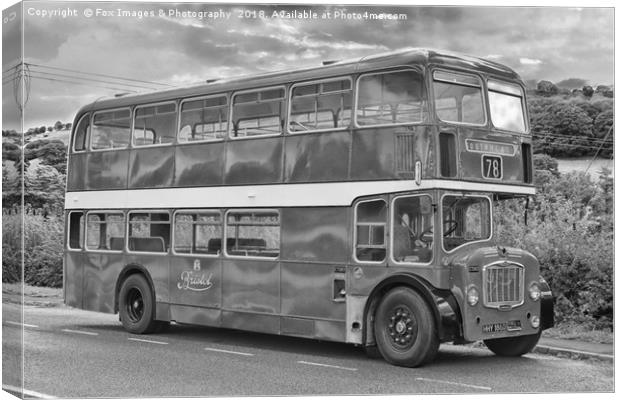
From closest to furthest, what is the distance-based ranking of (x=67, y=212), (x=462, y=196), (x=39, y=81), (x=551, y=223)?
(x=39, y=81), (x=462, y=196), (x=551, y=223), (x=67, y=212)

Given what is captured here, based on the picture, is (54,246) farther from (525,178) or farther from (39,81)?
(525,178)

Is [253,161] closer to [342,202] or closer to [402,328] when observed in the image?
[342,202]

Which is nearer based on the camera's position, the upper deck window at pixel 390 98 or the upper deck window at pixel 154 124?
the upper deck window at pixel 390 98

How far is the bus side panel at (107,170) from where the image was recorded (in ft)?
59.5

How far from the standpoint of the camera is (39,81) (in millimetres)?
13414

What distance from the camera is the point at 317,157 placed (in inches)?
604

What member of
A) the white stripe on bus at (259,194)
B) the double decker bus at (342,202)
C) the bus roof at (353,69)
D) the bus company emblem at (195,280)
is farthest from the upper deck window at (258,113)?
the bus company emblem at (195,280)

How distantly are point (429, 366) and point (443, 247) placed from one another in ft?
4.68

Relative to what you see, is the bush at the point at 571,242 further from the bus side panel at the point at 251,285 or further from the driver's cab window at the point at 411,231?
the bus side panel at the point at 251,285

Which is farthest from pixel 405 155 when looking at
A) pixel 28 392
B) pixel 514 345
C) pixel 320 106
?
pixel 28 392

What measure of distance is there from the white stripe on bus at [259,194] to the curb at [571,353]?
80.7 inches

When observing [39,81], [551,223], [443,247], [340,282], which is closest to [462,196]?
[443,247]

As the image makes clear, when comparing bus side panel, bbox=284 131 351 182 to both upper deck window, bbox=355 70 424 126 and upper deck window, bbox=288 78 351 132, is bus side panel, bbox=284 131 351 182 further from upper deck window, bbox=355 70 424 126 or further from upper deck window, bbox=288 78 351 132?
upper deck window, bbox=355 70 424 126

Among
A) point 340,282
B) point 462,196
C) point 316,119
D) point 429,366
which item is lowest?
→ point 429,366
